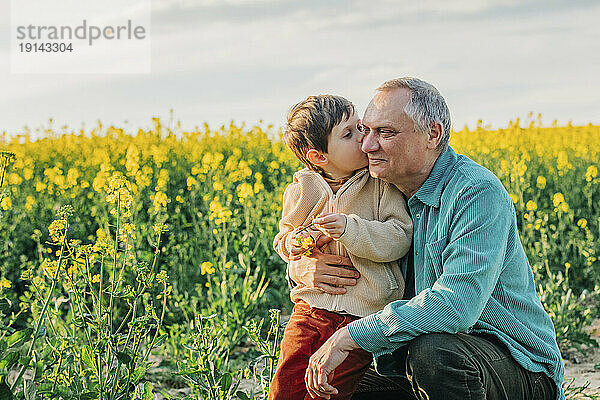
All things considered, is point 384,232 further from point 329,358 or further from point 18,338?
point 18,338

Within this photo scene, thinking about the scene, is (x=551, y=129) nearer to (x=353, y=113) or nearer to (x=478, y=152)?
(x=478, y=152)

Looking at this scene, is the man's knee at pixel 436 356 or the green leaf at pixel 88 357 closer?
the man's knee at pixel 436 356

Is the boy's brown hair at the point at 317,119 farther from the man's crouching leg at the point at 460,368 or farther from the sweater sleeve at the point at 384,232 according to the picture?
the man's crouching leg at the point at 460,368

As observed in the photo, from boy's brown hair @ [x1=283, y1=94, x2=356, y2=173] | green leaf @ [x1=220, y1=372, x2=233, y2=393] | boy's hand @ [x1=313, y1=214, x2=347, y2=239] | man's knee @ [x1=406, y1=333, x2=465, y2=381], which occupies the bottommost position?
green leaf @ [x1=220, y1=372, x2=233, y2=393]

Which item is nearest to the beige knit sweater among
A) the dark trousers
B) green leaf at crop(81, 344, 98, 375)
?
the dark trousers

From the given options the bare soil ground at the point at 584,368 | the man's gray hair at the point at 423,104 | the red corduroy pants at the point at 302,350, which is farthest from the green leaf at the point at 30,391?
the bare soil ground at the point at 584,368

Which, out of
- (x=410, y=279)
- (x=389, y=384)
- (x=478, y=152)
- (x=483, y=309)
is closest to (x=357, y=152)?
(x=410, y=279)

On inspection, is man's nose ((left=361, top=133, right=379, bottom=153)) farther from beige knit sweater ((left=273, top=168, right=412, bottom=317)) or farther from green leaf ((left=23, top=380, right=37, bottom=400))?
green leaf ((left=23, top=380, right=37, bottom=400))

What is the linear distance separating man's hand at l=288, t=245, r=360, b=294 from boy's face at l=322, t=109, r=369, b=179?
0.85 ft

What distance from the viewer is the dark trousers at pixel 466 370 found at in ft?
7.41

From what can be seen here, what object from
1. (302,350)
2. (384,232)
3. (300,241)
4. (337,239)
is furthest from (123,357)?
(384,232)

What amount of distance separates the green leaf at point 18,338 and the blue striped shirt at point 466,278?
109 cm

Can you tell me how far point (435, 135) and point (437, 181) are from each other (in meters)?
0.15

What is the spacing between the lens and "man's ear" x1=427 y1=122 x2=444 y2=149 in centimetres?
245
